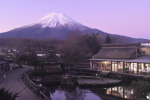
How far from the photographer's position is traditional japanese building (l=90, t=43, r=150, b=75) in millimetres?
20422

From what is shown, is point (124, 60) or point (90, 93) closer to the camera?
point (90, 93)

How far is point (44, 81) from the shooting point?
1777cm

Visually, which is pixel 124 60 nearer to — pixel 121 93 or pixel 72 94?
pixel 121 93

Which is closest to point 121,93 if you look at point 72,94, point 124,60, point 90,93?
point 90,93

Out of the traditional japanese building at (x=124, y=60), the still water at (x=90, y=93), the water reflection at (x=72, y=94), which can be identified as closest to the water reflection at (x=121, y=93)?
the still water at (x=90, y=93)

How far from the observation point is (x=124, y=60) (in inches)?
893

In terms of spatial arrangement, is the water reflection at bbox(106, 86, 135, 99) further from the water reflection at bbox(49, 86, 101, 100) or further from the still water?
the water reflection at bbox(49, 86, 101, 100)

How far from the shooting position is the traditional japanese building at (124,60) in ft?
67.0

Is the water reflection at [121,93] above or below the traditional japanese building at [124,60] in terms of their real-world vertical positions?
below

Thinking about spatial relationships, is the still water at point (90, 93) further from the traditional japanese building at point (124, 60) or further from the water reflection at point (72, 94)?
the traditional japanese building at point (124, 60)

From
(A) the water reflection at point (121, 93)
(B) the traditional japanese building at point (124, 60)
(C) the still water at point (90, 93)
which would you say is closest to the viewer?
(C) the still water at point (90, 93)

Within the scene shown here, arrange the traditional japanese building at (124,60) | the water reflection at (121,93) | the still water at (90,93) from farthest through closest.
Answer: the traditional japanese building at (124,60) < the water reflection at (121,93) < the still water at (90,93)

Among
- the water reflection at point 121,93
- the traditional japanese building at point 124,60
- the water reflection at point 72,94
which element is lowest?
the water reflection at point 121,93

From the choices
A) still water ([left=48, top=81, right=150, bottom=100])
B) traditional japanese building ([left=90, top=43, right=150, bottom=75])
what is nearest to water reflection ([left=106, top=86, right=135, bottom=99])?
still water ([left=48, top=81, right=150, bottom=100])
